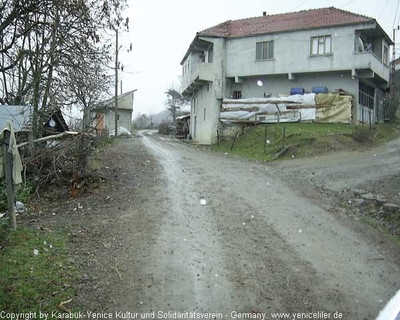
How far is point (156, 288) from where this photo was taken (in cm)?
497

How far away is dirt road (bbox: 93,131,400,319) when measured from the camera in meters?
4.75

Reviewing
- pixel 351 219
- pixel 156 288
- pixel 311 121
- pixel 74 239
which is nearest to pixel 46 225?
pixel 74 239

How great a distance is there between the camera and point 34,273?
5348 mm

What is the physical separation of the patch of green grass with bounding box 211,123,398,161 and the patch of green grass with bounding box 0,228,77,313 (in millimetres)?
12926

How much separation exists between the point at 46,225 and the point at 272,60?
2258 centimetres

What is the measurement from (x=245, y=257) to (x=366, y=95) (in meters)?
25.3

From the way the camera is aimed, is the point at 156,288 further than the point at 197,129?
No

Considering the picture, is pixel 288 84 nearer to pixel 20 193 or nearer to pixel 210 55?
pixel 210 55

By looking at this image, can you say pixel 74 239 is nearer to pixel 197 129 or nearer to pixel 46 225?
pixel 46 225

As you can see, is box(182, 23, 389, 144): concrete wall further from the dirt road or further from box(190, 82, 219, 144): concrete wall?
the dirt road

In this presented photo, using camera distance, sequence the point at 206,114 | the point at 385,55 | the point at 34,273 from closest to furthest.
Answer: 1. the point at 34,273
2. the point at 206,114
3. the point at 385,55

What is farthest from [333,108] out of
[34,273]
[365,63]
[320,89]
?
[34,273]

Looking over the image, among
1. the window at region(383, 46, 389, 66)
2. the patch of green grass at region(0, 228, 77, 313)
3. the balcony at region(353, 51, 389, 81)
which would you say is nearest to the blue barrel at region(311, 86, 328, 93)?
the balcony at region(353, 51, 389, 81)

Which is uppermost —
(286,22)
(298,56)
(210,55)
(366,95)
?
(286,22)
